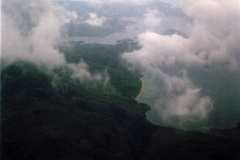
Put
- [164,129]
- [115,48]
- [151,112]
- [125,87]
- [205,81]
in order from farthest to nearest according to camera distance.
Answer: [115,48] → [205,81] → [125,87] → [151,112] → [164,129]

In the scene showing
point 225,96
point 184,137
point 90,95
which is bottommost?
point 184,137

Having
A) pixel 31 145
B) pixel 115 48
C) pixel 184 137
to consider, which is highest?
pixel 115 48

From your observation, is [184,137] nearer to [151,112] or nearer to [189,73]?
[151,112]

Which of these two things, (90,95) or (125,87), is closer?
(90,95)

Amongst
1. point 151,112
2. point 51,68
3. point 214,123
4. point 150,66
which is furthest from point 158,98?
point 51,68

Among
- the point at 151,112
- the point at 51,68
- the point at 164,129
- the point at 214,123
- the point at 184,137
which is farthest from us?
the point at 51,68

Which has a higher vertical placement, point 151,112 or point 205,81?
point 205,81

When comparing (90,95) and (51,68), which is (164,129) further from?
(51,68)

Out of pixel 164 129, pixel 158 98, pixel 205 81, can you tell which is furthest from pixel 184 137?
pixel 205 81

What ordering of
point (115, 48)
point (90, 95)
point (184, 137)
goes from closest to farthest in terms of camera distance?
point (184, 137), point (90, 95), point (115, 48)
